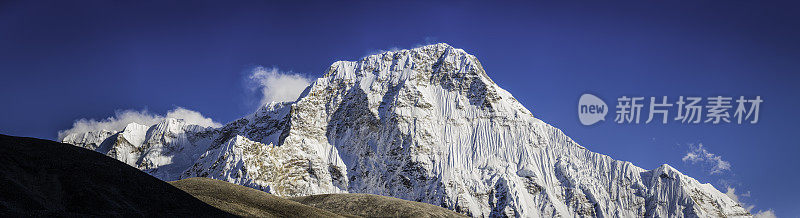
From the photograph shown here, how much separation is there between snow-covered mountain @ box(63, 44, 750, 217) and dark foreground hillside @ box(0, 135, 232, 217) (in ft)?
349

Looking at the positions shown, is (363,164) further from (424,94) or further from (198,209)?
(198,209)

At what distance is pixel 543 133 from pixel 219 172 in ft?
338

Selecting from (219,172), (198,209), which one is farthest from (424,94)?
(198,209)

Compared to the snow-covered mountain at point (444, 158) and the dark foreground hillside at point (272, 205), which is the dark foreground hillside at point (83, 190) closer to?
the dark foreground hillside at point (272, 205)

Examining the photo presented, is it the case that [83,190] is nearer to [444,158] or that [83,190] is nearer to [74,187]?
[74,187]

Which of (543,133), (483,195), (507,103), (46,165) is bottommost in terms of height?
(46,165)

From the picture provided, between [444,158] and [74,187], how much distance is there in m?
132

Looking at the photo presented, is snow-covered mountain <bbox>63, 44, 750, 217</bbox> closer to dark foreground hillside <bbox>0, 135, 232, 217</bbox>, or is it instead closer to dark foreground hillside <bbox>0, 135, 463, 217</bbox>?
dark foreground hillside <bbox>0, 135, 463, 217</bbox>

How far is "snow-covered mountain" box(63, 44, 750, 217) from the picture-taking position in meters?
147

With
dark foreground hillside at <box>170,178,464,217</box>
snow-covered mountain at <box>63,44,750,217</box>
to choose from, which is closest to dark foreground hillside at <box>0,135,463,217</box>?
dark foreground hillside at <box>170,178,464,217</box>

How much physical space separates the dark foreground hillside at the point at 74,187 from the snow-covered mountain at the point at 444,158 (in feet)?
349

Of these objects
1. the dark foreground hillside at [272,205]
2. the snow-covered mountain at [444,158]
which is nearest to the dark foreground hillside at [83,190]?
the dark foreground hillside at [272,205]

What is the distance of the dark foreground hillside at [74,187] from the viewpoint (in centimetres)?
3114

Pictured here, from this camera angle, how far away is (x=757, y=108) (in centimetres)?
6706
